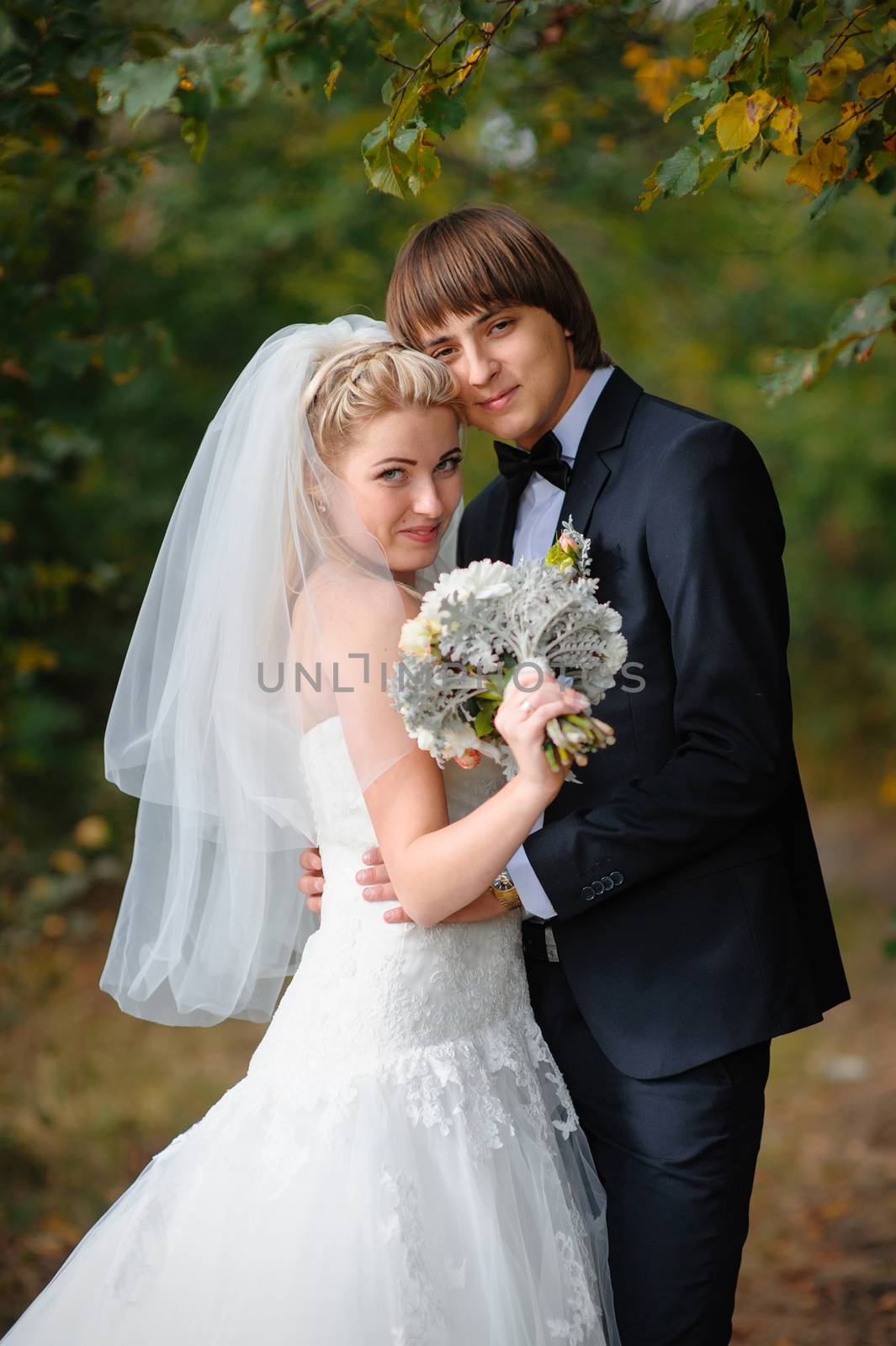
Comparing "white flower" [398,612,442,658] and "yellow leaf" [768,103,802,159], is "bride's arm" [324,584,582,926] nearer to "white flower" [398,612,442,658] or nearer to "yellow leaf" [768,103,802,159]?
"white flower" [398,612,442,658]

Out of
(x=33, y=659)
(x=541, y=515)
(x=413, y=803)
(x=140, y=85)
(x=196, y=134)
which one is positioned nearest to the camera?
(x=413, y=803)

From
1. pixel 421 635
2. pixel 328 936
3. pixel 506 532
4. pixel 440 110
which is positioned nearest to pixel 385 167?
pixel 440 110

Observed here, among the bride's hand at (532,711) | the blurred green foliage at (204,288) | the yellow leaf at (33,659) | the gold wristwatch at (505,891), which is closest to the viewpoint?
the bride's hand at (532,711)

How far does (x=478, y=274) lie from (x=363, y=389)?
38cm

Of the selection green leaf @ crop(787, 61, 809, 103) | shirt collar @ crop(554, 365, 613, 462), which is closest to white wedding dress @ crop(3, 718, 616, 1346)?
shirt collar @ crop(554, 365, 613, 462)

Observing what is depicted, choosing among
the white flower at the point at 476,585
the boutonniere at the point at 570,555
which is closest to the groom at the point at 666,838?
the boutonniere at the point at 570,555

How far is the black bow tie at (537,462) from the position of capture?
290 cm

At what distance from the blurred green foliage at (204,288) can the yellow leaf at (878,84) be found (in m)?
0.41

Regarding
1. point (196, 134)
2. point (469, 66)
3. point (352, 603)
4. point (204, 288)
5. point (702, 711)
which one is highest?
point (204, 288)

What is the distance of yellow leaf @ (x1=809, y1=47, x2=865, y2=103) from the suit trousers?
1.96 meters

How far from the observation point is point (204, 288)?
777 cm

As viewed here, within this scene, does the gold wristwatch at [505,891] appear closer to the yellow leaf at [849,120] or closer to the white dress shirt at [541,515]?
the white dress shirt at [541,515]

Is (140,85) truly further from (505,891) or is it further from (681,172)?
(505,891)

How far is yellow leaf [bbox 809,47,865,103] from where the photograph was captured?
262cm
